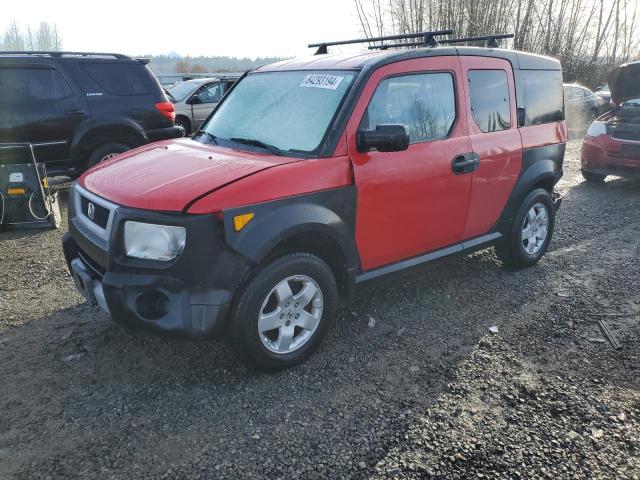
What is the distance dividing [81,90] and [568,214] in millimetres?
7006

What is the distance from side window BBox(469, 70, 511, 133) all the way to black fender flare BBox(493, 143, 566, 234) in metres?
0.43

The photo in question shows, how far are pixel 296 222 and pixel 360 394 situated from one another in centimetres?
109

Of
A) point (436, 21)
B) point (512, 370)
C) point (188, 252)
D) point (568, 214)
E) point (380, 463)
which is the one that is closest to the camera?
point (380, 463)

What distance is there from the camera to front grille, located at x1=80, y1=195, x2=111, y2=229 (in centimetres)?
304

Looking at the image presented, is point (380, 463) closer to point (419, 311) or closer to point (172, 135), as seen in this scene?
point (419, 311)

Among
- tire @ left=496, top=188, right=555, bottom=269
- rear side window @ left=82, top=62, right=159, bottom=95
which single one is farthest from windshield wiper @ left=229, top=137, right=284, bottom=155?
rear side window @ left=82, top=62, right=159, bottom=95

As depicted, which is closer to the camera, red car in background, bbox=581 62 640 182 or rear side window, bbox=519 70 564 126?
rear side window, bbox=519 70 564 126

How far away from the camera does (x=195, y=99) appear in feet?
41.8

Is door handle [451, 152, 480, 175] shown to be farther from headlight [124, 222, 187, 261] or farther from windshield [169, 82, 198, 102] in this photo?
windshield [169, 82, 198, 102]

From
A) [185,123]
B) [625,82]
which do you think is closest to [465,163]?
[625,82]

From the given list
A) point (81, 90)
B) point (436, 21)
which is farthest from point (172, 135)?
point (436, 21)

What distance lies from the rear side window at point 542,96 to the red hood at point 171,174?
8.53ft

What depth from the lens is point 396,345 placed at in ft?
12.0

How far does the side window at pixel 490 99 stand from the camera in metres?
4.11
